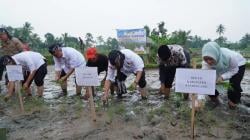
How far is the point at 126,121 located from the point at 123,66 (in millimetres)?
1761

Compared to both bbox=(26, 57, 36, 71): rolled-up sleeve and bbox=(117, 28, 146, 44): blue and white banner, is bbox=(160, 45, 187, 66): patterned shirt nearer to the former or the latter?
bbox=(26, 57, 36, 71): rolled-up sleeve

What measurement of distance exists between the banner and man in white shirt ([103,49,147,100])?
15.0 metres

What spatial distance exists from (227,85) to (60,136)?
291cm

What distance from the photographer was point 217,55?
5500 millimetres

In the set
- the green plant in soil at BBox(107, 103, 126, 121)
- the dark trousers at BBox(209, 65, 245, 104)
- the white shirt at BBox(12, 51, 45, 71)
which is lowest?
the green plant in soil at BBox(107, 103, 126, 121)

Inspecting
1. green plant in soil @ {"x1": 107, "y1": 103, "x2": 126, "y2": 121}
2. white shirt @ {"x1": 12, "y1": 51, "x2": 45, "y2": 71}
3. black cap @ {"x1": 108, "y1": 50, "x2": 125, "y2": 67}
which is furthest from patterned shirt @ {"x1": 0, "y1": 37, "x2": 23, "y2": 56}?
green plant in soil @ {"x1": 107, "y1": 103, "x2": 126, "y2": 121}

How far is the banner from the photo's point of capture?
22.2 m

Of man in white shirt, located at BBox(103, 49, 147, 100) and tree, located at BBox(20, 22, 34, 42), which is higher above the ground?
tree, located at BBox(20, 22, 34, 42)

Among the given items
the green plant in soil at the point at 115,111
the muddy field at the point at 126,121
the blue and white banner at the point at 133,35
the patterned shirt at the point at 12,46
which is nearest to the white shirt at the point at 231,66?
the muddy field at the point at 126,121

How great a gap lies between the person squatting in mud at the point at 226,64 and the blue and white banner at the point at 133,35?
1606 cm

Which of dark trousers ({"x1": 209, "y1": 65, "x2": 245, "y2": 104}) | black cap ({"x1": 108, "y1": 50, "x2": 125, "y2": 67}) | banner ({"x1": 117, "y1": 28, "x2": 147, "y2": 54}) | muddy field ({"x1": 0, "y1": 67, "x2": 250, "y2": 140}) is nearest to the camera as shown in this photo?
muddy field ({"x1": 0, "y1": 67, "x2": 250, "y2": 140})

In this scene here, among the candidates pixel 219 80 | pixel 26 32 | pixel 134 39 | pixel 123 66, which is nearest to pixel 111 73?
pixel 123 66

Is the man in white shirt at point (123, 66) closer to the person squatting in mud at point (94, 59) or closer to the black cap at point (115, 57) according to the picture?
the black cap at point (115, 57)

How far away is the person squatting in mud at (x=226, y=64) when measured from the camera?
5.43 m
